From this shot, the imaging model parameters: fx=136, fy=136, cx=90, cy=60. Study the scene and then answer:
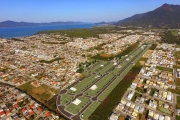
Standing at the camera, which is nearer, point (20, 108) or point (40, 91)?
point (20, 108)

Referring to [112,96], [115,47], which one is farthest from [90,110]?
[115,47]

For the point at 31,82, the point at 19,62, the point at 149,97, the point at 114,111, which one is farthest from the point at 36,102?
the point at 19,62

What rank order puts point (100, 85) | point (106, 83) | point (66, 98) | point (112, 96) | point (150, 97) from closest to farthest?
point (150, 97), point (66, 98), point (112, 96), point (100, 85), point (106, 83)

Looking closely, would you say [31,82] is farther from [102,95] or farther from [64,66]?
[102,95]

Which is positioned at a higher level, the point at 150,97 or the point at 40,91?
the point at 40,91

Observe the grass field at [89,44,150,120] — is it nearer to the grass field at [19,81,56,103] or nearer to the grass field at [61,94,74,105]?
the grass field at [61,94,74,105]

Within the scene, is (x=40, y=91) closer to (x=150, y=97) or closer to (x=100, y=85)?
(x=100, y=85)

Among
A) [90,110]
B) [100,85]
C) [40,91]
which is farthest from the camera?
[100,85]

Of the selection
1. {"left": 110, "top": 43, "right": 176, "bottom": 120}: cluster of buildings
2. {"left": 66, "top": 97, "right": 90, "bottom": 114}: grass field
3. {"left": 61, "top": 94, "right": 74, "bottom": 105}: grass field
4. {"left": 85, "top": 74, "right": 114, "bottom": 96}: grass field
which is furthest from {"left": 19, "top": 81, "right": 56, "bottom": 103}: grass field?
{"left": 110, "top": 43, "right": 176, "bottom": 120}: cluster of buildings
